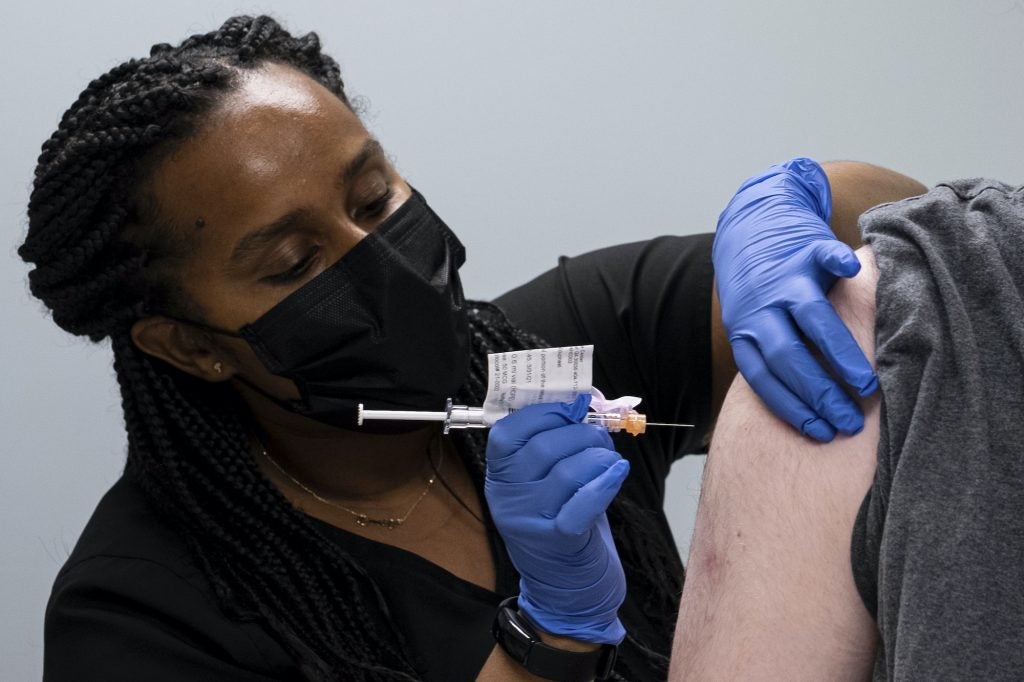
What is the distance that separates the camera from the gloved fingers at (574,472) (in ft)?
3.61

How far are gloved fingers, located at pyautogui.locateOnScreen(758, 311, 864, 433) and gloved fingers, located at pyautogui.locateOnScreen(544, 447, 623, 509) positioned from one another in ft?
0.71

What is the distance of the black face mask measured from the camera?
1.17 m

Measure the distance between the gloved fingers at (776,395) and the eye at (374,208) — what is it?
17.3 inches

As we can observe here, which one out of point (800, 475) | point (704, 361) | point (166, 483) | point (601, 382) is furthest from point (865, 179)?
point (166, 483)

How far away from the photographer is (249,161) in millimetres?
1132

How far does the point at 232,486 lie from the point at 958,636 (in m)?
0.85

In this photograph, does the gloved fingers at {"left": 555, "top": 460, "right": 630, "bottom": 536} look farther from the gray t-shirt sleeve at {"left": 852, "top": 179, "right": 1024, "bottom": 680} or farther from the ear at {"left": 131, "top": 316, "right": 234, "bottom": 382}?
the ear at {"left": 131, "top": 316, "right": 234, "bottom": 382}

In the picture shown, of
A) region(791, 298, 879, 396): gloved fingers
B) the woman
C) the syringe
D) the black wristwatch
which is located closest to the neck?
the woman

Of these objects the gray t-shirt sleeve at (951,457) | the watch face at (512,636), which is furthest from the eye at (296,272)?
the gray t-shirt sleeve at (951,457)

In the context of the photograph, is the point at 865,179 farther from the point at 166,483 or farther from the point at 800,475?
the point at 166,483

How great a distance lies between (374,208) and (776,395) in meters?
0.53

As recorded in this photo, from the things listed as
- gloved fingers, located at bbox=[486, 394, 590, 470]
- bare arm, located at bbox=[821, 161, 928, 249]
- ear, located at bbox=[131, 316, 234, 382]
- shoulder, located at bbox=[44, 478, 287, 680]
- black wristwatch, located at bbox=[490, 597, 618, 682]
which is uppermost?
ear, located at bbox=[131, 316, 234, 382]

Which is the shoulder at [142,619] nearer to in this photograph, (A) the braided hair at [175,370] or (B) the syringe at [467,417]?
(A) the braided hair at [175,370]

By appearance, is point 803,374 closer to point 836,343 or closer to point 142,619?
point 836,343
